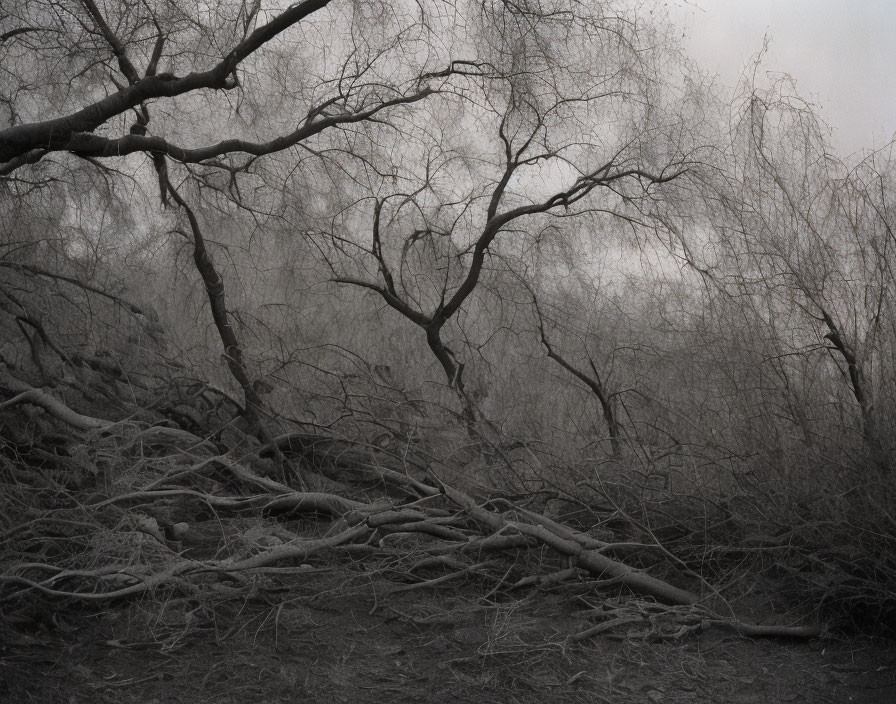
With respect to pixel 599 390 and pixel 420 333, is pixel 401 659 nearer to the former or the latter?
pixel 599 390

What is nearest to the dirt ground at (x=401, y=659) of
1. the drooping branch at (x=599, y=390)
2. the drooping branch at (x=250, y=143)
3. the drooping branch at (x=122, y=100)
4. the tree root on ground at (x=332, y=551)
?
the tree root on ground at (x=332, y=551)

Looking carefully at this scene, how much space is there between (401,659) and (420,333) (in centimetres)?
611

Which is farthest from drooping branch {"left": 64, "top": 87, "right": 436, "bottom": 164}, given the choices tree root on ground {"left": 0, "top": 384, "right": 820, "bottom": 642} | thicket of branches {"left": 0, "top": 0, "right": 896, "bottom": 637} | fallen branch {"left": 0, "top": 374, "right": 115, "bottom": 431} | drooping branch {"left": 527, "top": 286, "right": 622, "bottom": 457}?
tree root on ground {"left": 0, "top": 384, "right": 820, "bottom": 642}

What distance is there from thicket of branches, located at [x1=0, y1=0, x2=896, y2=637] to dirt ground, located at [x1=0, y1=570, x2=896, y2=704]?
6.1 inches

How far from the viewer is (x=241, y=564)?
452 cm

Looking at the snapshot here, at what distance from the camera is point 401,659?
4.32 m

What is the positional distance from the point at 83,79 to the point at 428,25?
3135 mm

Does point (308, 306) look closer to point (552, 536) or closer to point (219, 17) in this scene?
point (219, 17)

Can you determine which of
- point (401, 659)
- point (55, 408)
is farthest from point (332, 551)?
point (55, 408)

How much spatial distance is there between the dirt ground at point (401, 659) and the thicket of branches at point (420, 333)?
0.51 ft

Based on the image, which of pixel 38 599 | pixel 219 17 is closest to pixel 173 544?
pixel 38 599

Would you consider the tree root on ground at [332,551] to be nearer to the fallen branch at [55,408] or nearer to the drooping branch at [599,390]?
the fallen branch at [55,408]

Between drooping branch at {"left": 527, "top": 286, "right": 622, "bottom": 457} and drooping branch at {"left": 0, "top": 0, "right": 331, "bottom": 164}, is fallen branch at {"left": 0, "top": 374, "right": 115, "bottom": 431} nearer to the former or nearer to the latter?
drooping branch at {"left": 0, "top": 0, "right": 331, "bottom": 164}

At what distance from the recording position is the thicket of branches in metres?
4.86
